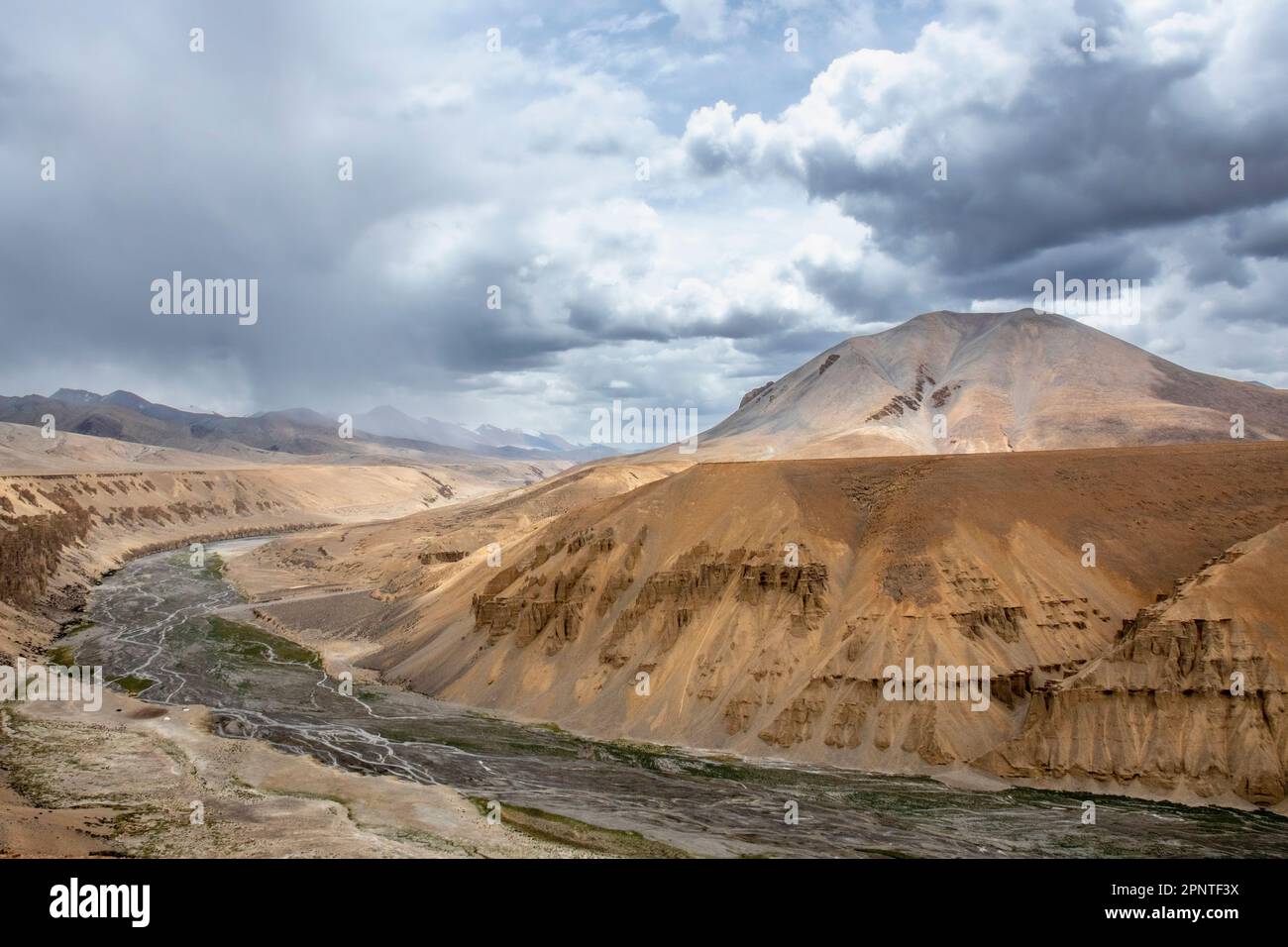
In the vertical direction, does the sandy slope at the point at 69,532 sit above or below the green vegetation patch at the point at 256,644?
above

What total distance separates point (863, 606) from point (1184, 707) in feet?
59.8

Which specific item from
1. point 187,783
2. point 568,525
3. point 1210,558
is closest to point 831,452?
point 568,525

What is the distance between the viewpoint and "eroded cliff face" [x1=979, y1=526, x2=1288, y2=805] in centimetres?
4369

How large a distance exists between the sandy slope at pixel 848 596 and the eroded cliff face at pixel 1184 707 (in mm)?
307

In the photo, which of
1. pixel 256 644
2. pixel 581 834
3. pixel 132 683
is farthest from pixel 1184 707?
pixel 256 644

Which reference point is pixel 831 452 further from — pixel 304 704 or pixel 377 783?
pixel 377 783

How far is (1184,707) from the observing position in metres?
45.2

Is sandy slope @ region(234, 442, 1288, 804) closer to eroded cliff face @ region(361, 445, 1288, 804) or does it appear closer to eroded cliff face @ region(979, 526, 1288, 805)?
eroded cliff face @ region(361, 445, 1288, 804)

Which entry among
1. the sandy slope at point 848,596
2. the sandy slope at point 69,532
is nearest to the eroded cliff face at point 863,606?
the sandy slope at point 848,596

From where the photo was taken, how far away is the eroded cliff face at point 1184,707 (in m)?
43.7

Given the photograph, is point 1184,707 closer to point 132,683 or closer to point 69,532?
point 132,683

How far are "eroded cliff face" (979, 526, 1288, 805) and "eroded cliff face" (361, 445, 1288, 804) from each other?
0.16 m

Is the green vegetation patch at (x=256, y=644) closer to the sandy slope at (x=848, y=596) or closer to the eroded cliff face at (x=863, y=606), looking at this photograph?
the sandy slope at (x=848, y=596)
